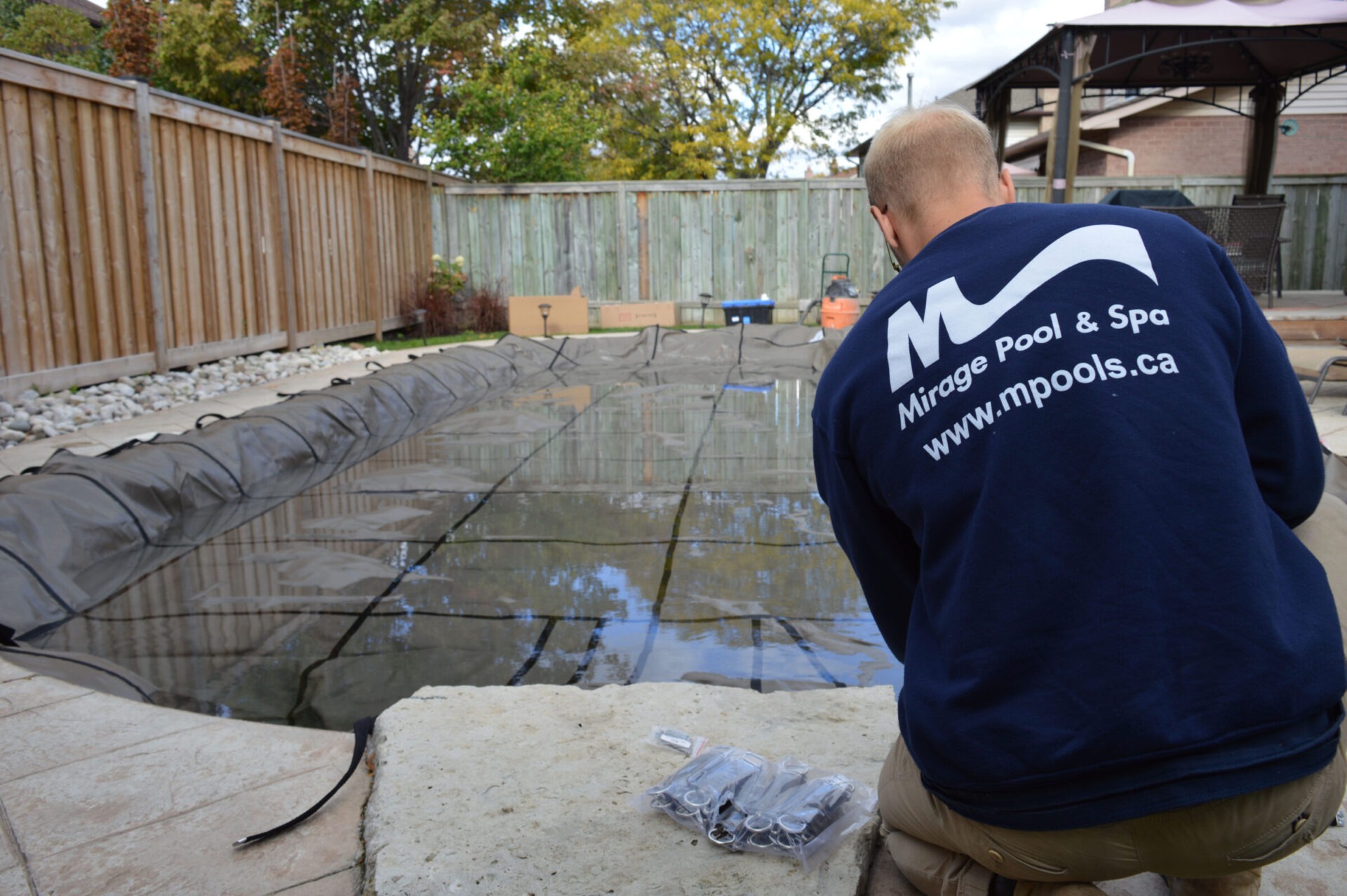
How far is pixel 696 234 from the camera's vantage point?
10.8m

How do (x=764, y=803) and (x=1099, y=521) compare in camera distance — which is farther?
(x=764, y=803)

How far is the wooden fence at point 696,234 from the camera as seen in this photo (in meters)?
10.7

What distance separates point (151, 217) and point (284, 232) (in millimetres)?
1571

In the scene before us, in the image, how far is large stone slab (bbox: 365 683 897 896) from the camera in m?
1.33

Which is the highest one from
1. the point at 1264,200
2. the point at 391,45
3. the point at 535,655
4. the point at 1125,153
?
the point at 391,45

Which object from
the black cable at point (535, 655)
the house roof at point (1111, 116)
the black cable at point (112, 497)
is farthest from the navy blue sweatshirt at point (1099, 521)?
the house roof at point (1111, 116)

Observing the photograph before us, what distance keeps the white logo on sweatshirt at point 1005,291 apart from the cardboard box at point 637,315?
9.09 metres

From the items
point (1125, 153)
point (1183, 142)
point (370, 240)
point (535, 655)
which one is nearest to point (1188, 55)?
point (1125, 153)

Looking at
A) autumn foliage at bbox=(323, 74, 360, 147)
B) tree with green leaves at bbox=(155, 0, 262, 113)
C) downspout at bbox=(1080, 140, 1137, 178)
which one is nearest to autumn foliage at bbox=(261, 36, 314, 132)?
autumn foliage at bbox=(323, 74, 360, 147)

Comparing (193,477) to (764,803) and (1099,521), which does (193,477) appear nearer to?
(764,803)

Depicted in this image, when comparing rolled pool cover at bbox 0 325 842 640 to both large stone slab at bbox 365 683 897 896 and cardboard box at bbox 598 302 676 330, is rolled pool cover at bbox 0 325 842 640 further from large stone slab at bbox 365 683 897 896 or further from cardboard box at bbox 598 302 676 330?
cardboard box at bbox 598 302 676 330

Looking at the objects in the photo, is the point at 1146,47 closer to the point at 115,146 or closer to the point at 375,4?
the point at 115,146

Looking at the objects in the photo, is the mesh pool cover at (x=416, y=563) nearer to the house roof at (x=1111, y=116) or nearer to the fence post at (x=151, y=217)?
the fence post at (x=151, y=217)

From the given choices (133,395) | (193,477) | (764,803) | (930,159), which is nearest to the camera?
(930,159)
